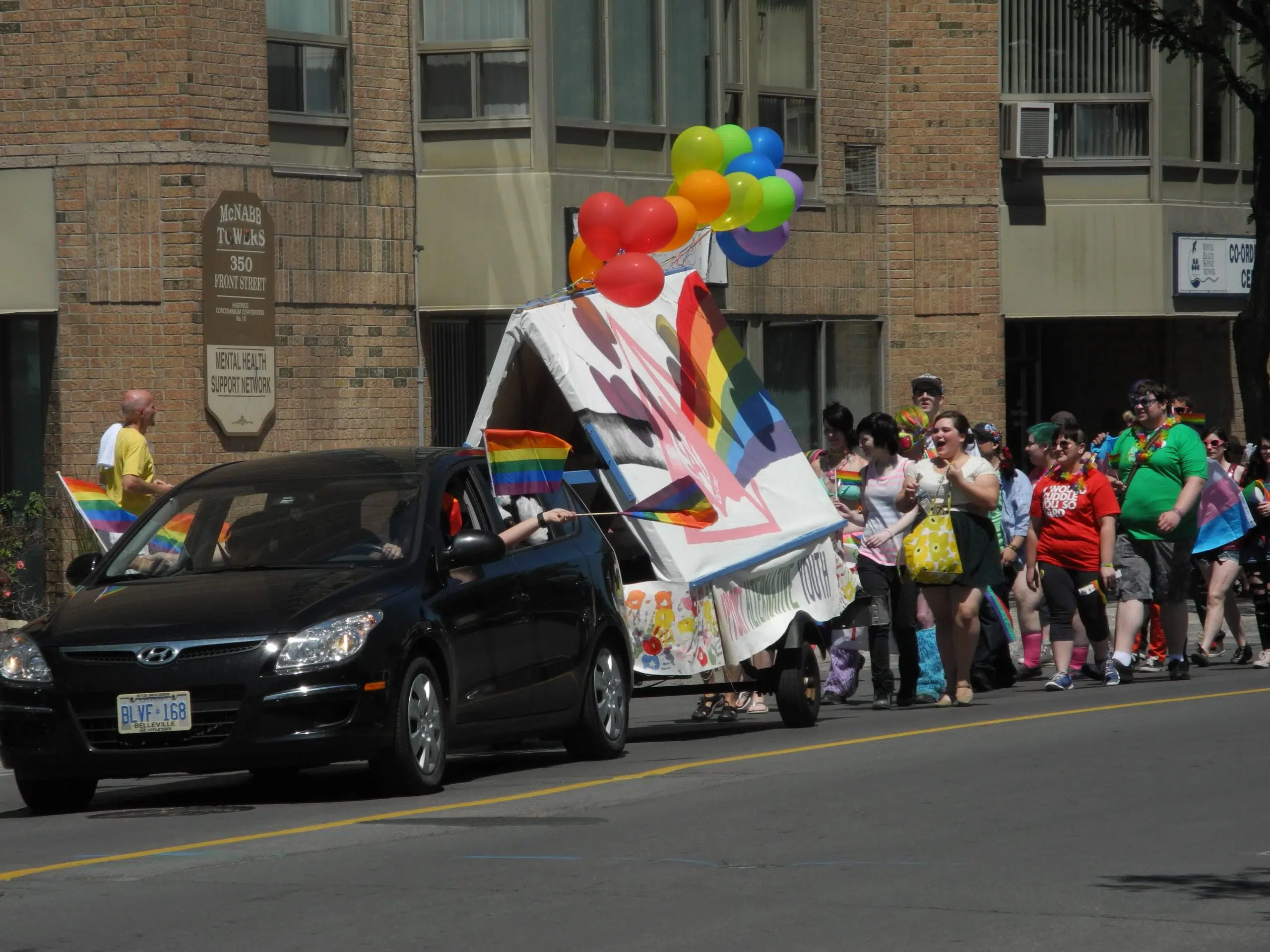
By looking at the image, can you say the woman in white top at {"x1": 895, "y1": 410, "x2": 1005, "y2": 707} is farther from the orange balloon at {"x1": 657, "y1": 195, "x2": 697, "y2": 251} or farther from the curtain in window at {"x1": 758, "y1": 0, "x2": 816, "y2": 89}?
the curtain in window at {"x1": 758, "y1": 0, "x2": 816, "y2": 89}

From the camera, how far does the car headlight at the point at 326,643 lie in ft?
30.8

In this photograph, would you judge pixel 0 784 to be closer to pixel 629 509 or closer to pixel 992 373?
pixel 629 509

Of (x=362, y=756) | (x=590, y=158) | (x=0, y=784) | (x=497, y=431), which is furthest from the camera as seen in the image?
(x=590, y=158)

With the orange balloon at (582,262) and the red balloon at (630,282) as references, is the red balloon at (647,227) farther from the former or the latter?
the red balloon at (630,282)

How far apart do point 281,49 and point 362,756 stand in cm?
1241

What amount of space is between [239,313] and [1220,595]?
8.78 m

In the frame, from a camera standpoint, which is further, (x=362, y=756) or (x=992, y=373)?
(x=992, y=373)

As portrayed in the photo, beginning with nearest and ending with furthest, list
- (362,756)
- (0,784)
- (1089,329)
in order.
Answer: (362,756), (0,784), (1089,329)

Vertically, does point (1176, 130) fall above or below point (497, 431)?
above

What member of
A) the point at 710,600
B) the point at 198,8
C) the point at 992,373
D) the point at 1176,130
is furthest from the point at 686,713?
the point at 1176,130

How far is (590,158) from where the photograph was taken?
73.7ft

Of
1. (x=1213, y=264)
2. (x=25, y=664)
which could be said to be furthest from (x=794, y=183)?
(x=1213, y=264)

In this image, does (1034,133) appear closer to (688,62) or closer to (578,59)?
(688,62)

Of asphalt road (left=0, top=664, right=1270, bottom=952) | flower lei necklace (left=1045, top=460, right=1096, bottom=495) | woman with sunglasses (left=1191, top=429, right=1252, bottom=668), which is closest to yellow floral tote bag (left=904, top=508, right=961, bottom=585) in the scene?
asphalt road (left=0, top=664, right=1270, bottom=952)
